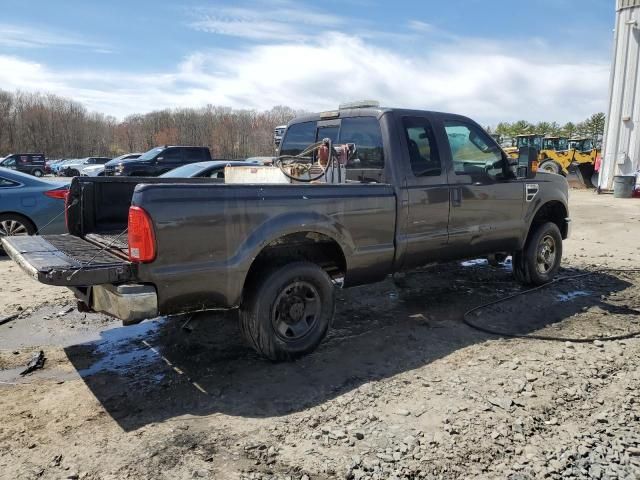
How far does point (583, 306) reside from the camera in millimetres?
5633

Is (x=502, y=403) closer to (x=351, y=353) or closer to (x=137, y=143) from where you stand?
(x=351, y=353)

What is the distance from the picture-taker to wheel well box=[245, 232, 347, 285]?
3.99 m

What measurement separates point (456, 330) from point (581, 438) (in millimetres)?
1923

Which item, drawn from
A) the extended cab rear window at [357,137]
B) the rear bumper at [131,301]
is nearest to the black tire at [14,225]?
the extended cab rear window at [357,137]

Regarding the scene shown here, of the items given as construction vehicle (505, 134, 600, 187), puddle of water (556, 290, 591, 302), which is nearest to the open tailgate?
puddle of water (556, 290, 591, 302)

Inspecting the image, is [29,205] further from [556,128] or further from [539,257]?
[556,128]

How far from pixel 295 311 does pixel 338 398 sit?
2.70 ft

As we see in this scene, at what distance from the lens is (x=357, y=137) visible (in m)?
→ 4.98

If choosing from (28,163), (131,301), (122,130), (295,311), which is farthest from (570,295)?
(122,130)

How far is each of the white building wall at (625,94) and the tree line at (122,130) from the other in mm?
54317

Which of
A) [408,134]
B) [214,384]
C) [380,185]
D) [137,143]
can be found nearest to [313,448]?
[214,384]

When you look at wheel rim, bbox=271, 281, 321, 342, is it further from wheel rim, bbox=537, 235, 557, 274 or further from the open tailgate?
wheel rim, bbox=537, 235, 557, 274

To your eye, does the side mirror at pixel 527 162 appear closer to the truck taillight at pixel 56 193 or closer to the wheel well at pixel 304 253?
the wheel well at pixel 304 253

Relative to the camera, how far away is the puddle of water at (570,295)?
19.4 feet
